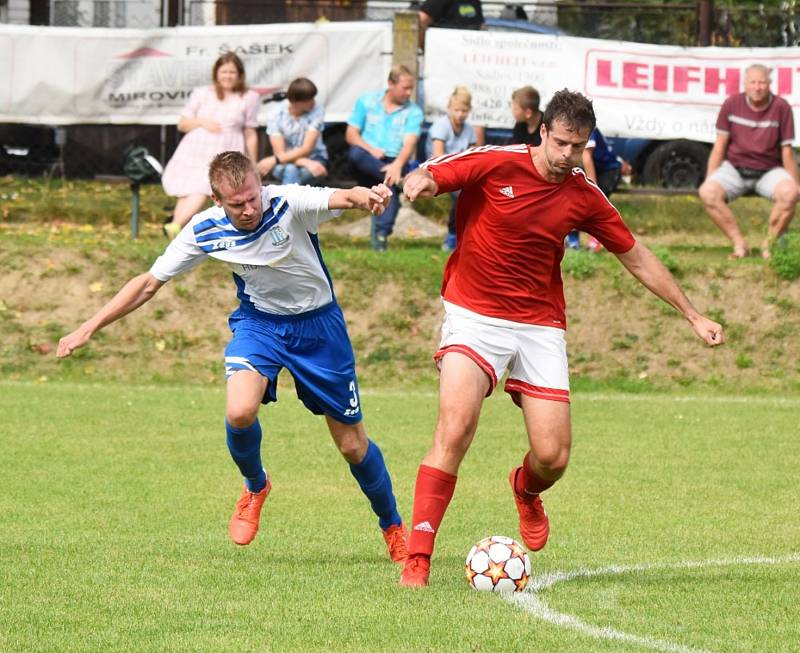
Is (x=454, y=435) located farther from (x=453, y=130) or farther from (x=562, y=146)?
(x=453, y=130)

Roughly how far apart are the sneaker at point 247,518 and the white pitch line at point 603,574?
151 cm

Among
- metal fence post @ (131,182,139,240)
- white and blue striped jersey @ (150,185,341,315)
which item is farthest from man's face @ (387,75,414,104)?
white and blue striped jersey @ (150,185,341,315)

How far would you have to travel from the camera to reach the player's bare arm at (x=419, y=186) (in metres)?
6.65

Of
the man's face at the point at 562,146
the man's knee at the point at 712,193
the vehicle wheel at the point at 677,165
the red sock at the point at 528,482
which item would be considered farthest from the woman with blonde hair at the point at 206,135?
the man's face at the point at 562,146

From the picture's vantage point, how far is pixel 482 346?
23.3 ft

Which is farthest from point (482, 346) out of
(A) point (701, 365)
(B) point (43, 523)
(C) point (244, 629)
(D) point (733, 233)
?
(D) point (733, 233)

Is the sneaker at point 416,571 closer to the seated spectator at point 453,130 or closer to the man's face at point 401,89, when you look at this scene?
the seated spectator at point 453,130

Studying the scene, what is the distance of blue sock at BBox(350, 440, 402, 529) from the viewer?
772 cm

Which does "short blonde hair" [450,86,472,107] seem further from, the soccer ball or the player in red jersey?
the soccer ball

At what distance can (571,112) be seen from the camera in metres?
6.79

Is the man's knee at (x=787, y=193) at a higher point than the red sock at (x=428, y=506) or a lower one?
lower

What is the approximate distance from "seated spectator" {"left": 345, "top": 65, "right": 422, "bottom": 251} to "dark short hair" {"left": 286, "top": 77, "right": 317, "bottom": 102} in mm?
520

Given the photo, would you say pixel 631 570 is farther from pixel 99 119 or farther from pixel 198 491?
pixel 99 119

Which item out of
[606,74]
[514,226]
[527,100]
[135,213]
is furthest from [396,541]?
[606,74]
